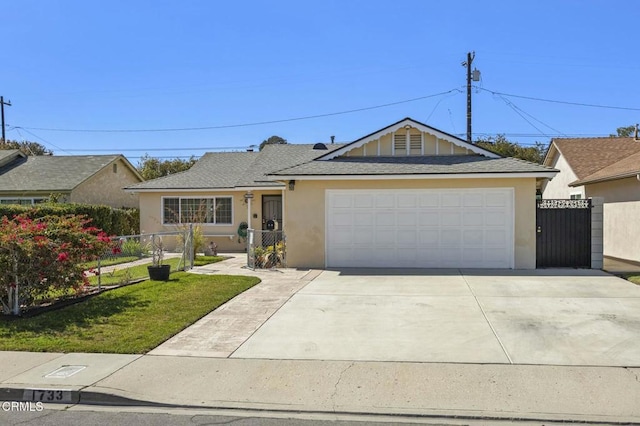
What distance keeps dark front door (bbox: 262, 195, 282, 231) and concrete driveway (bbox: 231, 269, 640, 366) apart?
812cm

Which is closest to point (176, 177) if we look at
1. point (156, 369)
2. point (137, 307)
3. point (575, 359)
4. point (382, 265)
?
point (382, 265)

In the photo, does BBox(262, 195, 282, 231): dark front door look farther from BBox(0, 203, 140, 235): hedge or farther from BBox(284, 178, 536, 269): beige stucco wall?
BBox(0, 203, 140, 235): hedge

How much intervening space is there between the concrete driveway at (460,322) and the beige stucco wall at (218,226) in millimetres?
8653

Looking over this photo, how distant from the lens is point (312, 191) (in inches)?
595

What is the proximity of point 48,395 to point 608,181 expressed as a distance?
17893 mm

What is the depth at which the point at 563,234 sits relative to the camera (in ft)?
47.5

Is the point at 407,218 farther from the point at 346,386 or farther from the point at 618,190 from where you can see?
the point at 346,386

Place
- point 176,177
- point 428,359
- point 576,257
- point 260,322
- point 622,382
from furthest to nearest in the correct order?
point 176,177
point 576,257
point 260,322
point 428,359
point 622,382

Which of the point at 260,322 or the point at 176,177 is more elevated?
the point at 176,177

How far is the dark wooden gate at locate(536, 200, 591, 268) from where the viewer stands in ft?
47.0

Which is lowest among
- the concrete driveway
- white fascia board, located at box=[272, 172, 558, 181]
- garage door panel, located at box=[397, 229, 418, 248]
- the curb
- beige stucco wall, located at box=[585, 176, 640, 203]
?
the curb

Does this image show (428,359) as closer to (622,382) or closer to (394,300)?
(622,382)

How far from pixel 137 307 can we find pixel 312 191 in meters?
7.06

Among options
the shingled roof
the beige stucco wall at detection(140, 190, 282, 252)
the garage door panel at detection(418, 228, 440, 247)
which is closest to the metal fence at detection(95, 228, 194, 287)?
the beige stucco wall at detection(140, 190, 282, 252)
